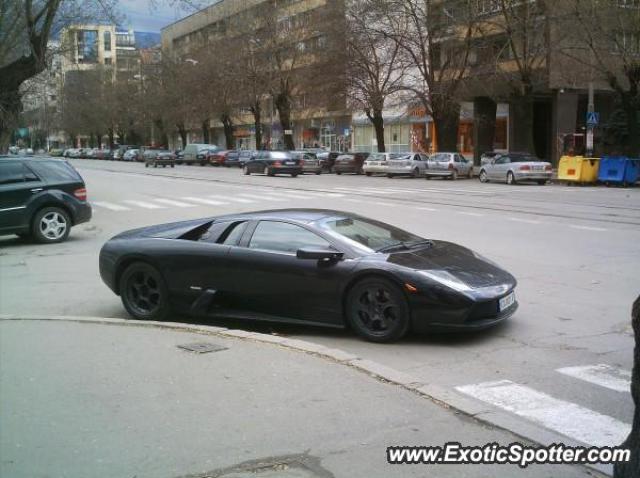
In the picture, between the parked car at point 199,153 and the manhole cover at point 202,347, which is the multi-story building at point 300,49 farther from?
the manhole cover at point 202,347

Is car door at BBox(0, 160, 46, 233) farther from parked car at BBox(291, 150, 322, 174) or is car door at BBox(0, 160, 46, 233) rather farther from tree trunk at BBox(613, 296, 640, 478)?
parked car at BBox(291, 150, 322, 174)

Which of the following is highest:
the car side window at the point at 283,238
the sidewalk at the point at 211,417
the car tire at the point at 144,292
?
the car side window at the point at 283,238

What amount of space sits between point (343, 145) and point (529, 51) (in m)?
34.8

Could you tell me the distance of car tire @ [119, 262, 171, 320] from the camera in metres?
7.77

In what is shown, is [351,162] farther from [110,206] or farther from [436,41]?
[110,206]

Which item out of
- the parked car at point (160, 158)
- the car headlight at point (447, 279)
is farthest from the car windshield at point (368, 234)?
the parked car at point (160, 158)

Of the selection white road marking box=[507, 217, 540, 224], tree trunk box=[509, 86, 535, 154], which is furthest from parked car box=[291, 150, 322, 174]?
white road marking box=[507, 217, 540, 224]

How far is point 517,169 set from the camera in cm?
3238

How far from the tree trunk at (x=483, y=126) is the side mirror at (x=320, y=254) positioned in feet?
137

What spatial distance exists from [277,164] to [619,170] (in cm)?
1886

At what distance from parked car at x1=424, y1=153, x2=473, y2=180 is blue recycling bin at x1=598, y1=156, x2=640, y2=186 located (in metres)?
8.53

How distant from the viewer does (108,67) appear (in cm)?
8962

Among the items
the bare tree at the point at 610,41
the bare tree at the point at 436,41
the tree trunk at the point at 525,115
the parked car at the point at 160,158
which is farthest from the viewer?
the parked car at the point at 160,158

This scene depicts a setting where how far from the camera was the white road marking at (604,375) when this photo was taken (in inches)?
214
